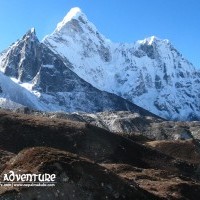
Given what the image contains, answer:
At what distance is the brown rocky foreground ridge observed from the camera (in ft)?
142

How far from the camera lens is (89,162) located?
46.8m

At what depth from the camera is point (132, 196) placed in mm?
45031

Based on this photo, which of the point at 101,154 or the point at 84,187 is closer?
the point at 84,187

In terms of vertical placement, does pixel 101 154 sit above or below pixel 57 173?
above

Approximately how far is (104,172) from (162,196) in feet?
A: 23.0

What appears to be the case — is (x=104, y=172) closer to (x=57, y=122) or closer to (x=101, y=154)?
(x=101, y=154)

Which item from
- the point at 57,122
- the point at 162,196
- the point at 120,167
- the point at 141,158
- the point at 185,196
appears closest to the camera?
the point at 162,196

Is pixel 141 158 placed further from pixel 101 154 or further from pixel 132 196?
pixel 132 196

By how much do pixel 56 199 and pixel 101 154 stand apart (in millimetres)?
40492

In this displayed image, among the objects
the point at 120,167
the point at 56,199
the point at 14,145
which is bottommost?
the point at 56,199

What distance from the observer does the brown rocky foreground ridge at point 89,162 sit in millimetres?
43281

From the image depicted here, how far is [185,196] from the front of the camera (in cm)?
5403

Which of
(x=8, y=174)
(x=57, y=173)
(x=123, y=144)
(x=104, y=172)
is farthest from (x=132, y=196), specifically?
(x=123, y=144)

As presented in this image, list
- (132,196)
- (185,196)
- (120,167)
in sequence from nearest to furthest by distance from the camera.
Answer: (132,196) < (185,196) < (120,167)
